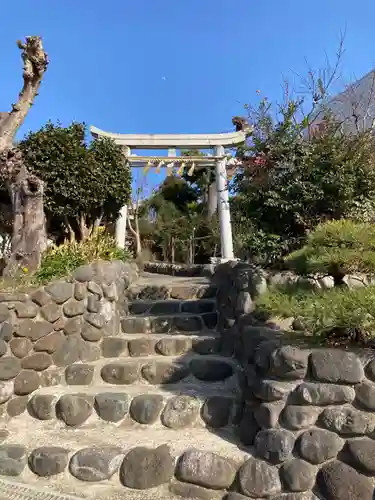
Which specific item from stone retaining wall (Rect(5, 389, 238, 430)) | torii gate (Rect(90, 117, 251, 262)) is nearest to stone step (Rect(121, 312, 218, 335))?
stone retaining wall (Rect(5, 389, 238, 430))

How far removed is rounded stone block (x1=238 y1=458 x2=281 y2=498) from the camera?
2057mm

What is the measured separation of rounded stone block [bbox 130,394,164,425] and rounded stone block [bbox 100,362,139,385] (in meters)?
0.35

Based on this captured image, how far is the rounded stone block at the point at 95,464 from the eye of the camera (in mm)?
2348

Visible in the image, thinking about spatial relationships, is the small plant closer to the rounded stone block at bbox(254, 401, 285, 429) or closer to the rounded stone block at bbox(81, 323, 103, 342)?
the rounded stone block at bbox(254, 401, 285, 429)

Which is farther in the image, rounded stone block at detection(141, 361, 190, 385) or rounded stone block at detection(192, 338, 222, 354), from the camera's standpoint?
rounded stone block at detection(192, 338, 222, 354)

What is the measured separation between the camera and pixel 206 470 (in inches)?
86.8

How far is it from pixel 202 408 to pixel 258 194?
198 cm

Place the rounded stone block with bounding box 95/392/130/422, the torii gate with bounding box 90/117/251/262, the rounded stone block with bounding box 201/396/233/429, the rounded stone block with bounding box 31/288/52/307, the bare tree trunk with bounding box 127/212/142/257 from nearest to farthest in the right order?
the rounded stone block with bounding box 201/396/233/429 → the rounded stone block with bounding box 95/392/130/422 → the rounded stone block with bounding box 31/288/52/307 → the torii gate with bounding box 90/117/251/262 → the bare tree trunk with bounding box 127/212/142/257

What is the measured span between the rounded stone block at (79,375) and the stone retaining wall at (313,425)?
1.41 m

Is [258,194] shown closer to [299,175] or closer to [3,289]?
[299,175]

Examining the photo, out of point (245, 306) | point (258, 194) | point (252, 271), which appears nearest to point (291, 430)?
point (245, 306)

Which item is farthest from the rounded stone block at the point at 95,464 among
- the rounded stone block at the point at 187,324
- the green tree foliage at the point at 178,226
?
the green tree foliage at the point at 178,226

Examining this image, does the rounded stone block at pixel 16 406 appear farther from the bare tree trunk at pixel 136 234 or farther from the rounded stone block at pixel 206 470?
the bare tree trunk at pixel 136 234

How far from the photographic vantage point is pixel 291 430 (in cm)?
212
